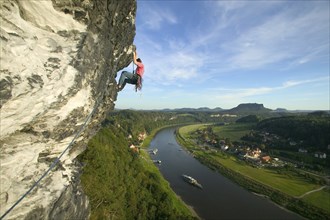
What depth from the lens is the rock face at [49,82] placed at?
198 inches

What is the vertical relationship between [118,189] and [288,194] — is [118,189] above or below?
above

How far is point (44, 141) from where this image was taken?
22.2 feet

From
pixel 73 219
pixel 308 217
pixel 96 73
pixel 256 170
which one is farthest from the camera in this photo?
pixel 256 170

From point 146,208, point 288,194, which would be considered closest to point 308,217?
point 288,194

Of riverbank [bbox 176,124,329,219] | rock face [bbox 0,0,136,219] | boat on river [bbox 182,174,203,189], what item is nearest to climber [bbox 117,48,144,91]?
rock face [bbox 0,0,136,219]

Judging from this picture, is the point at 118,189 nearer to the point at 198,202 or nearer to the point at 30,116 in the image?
the point at 198,202

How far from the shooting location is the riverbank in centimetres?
3225

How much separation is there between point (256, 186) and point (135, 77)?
37.0 m

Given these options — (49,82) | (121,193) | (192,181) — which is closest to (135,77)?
(49,82)

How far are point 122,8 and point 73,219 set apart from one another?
727 cm

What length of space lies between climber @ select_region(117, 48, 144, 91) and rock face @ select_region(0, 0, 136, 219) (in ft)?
2.37

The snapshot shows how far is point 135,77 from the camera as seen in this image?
9.27 m

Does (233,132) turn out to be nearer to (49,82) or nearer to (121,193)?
(121,193)

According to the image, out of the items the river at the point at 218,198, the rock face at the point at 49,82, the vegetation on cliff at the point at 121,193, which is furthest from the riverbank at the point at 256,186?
the rock face at the point at 49,82
